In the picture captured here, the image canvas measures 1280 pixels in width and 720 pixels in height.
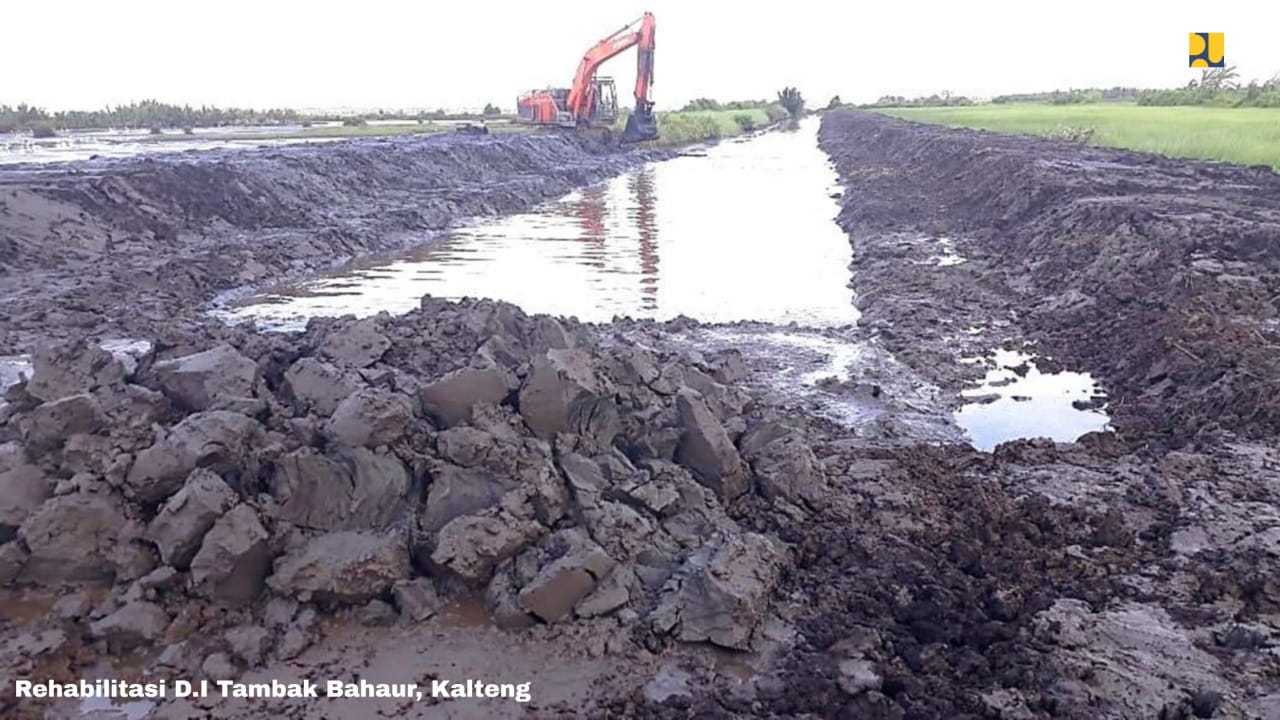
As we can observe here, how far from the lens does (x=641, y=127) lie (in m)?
37.3

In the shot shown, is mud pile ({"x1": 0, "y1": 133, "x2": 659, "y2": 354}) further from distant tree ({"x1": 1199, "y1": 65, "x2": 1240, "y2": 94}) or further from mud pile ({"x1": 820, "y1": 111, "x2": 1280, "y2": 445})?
distant tree ({"x1": 1199, "y1": 65, "x2": 1240, "y2": 94})

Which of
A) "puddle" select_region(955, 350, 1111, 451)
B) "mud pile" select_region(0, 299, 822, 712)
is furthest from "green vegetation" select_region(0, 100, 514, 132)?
"puddle" select_region(955, 350, 1111, 451)

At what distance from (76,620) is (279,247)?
10359 mm

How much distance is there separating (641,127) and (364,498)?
34.1m

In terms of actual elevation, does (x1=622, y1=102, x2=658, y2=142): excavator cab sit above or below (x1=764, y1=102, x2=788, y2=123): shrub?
below

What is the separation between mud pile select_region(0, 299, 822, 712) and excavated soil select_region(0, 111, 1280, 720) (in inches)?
0.6

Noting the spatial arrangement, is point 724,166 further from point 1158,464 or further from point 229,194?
point 1158,464

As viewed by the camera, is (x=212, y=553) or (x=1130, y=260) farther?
(x=1130, y=260)

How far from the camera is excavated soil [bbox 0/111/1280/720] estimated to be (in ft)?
13.2

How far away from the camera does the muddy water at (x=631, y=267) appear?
11.2 metres

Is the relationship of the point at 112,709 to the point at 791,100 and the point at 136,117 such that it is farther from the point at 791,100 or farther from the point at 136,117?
the point at 791,100

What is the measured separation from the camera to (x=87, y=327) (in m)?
9.45

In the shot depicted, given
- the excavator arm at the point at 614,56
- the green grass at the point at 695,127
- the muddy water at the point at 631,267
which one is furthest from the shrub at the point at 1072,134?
the green grass at the point at 695,127

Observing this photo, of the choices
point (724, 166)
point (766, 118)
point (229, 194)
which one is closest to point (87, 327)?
point (229, 194)
